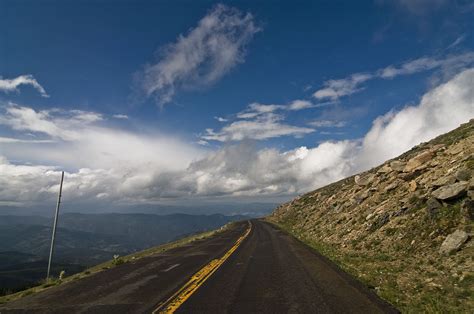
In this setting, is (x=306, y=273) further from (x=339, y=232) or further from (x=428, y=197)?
(x=339, y=232)

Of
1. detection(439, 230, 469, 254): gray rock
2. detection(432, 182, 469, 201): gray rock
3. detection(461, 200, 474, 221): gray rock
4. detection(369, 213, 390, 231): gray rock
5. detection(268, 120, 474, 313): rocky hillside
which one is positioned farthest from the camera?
detection(369, 213, 390, 231): gray rock

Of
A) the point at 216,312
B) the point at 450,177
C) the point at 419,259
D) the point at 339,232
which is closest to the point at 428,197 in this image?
the point at 450,177

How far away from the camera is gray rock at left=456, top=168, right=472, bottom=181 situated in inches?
631

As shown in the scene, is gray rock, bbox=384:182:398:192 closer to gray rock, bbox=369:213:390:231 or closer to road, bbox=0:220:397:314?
gray rock, bbox=369:213:390:231

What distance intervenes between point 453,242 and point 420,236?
9.00 feet

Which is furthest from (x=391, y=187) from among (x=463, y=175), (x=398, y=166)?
(x=463, y=175)

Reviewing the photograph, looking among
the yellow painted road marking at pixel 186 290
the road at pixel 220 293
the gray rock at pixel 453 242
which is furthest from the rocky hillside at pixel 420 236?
the yellow painted road marking at pixel 186 290

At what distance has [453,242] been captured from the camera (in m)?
12.9

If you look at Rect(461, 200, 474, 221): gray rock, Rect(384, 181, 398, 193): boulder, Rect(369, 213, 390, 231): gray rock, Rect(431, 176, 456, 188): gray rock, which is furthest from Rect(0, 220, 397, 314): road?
Rect(384, 181, 398, 193): boulder

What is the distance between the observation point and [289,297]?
917 centimetres

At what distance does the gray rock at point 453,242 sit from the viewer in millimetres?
12602

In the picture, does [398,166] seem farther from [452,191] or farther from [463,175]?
[452,191]

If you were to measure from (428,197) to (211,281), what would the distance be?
13.8 m

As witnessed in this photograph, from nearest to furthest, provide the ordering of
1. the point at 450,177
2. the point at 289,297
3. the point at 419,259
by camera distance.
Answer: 1. the point at 289,297
2. the point at 419,259
3. the point at 450,177
